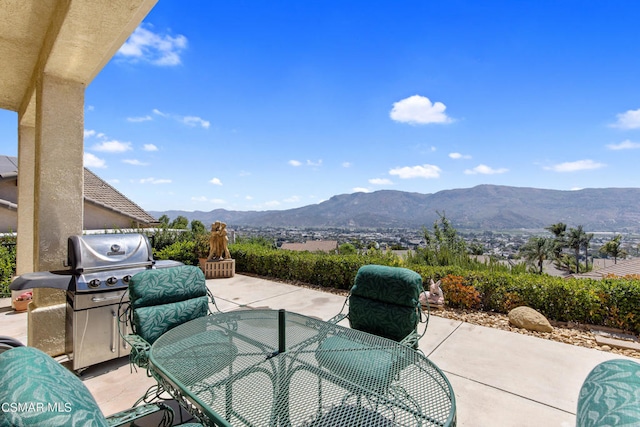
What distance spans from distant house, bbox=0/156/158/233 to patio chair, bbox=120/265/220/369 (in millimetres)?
6233

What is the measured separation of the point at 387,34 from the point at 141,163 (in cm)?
1406

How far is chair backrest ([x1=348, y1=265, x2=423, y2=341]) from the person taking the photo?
7.61 ft

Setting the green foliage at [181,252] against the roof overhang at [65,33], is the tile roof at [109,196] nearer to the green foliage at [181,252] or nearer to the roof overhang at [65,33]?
the green foliage at [181,252]

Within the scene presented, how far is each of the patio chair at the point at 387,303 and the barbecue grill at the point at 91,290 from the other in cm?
214

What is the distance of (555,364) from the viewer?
3.00 m

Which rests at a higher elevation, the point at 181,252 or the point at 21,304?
the point at 181,252

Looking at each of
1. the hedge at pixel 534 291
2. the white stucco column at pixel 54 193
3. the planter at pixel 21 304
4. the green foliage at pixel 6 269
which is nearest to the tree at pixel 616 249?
the hedge at pixel 534 291

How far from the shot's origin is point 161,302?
230 centimetres

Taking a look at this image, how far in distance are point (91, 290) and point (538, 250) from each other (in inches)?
2174

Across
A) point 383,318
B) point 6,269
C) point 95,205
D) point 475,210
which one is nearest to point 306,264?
point 383,318

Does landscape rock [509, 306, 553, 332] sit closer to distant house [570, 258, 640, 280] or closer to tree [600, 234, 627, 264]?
distant house [570, 258, 640, 280]

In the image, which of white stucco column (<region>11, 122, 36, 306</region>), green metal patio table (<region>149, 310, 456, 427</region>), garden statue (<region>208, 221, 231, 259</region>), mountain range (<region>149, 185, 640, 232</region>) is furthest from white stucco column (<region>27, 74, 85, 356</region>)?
mountain range (<region>149, 185, 640, 232</region>)

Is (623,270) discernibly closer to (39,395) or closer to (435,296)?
(435,296)

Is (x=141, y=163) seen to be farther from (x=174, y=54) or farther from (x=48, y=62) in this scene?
(x=48, y=62)
